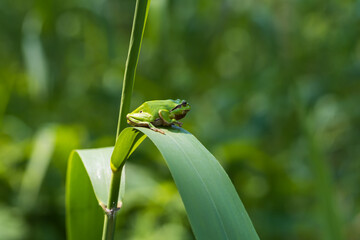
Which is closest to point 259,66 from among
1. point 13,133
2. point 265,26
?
point 265,26

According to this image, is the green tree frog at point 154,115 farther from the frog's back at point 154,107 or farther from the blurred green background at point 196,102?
the blurred green background at point 196,102

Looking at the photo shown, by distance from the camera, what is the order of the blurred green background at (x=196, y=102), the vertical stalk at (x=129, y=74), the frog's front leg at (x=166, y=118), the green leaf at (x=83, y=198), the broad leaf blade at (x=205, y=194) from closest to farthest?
the broad leaf blade at (x=205, y=194) < the vertical stalk at (x=129, y=74) < the green leaf at (x=83, y=198) < the frog's front leg at (x=166, y=118) < the blurred green background at (x=196, y=102)

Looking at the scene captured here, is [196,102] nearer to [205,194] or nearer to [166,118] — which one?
[166,118]

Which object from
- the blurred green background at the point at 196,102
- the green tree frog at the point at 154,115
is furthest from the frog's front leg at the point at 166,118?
the blurred green background at the point at 196,102

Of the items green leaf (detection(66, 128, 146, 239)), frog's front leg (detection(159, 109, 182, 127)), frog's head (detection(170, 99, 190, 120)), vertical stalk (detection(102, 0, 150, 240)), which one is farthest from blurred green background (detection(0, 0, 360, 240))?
vertical stalk (detection(102, 0, 150, 240))

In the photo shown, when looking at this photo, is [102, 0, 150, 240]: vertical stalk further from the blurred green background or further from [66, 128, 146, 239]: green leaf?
the blurred green background

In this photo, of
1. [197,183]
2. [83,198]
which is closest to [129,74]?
[197,183]
